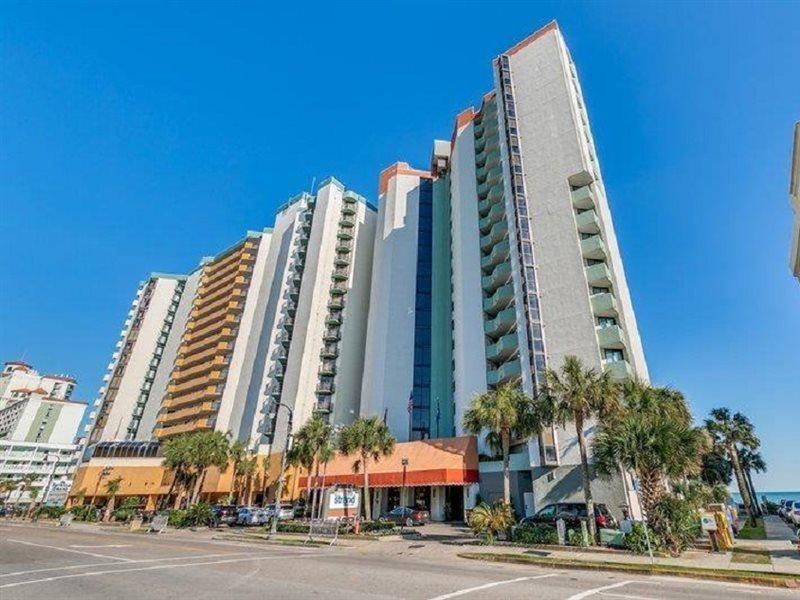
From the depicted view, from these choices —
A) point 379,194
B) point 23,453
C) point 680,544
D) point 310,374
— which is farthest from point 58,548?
point 23,453

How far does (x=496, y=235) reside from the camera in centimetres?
5300

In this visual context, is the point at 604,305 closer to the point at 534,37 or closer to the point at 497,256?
the point at 497,256

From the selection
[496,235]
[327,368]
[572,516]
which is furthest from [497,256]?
[327,368]

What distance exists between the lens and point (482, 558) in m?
19.7

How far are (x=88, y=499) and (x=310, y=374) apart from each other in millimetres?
43225

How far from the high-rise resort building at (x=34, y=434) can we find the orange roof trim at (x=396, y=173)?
9748cm

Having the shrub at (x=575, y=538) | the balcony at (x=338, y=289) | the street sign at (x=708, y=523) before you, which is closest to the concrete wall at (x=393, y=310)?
the balcony at (x=338, y=289)

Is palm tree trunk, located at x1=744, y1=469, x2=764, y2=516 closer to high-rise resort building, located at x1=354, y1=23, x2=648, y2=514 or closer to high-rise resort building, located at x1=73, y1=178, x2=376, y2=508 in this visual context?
high-rise resort building, located at x1=354, y1=23, x2=648, y2=514

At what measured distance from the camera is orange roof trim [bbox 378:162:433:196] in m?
78.8

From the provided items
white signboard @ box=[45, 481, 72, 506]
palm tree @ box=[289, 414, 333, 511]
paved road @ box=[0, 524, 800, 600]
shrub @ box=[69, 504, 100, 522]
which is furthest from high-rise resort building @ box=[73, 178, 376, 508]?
paved road @ box=[0, 524, 800, 600]

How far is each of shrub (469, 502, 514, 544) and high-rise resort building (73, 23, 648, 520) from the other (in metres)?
9.63

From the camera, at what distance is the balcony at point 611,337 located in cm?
3903

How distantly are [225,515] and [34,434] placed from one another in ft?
406

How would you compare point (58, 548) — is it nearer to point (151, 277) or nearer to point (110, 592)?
point (110, 592)
